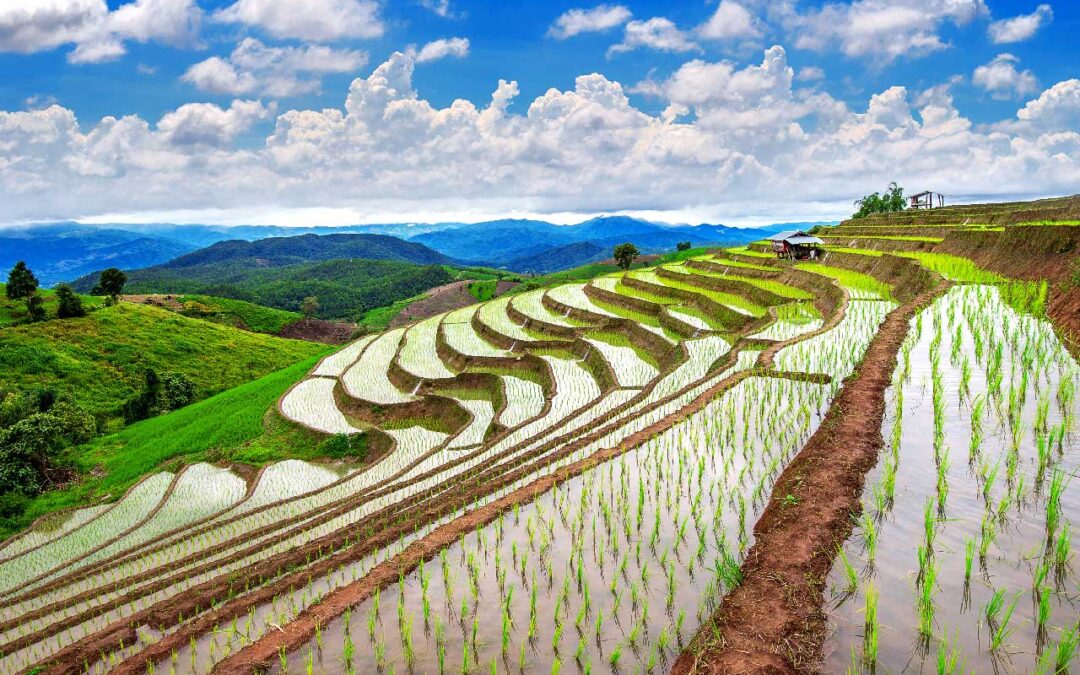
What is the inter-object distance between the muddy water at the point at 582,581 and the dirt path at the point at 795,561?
0.84ft

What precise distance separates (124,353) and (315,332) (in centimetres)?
2947

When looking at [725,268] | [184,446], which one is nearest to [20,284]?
[184,446]

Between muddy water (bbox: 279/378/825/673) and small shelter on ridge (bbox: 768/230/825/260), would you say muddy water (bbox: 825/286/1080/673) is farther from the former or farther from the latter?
small shelter on ridge (bbox: 768/230/825/260)

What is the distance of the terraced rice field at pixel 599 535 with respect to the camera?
393cm

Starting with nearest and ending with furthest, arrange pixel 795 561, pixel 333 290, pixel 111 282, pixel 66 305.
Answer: pixel 795 561, pixel 66 305, pixel 111 282, pixel 333 290

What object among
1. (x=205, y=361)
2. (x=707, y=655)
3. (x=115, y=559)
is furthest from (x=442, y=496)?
(x=205, y=361)

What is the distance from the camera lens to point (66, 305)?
41906 millimetres

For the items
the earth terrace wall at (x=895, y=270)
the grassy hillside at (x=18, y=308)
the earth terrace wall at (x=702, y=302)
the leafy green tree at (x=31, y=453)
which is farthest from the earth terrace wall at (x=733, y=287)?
the grassy hillside at (x=18, y=308)

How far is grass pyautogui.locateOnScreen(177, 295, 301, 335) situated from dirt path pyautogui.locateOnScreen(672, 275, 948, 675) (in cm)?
6476

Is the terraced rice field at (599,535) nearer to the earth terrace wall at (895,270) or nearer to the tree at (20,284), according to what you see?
the earth terrace wall at (895,270)

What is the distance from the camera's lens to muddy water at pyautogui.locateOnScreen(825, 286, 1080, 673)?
3322mm

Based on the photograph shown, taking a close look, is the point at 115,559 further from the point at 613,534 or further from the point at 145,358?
the point at 145,358

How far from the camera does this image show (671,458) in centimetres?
738

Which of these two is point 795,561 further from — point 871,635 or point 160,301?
point 160,301
